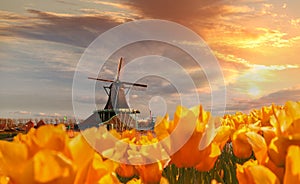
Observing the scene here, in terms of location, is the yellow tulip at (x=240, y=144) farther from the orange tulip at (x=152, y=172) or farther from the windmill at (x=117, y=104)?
the windmill at (x=117, y=104)

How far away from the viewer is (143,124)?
3909 cm

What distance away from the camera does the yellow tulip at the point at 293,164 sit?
884 millimetres

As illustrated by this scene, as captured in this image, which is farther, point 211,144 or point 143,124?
point 143,124

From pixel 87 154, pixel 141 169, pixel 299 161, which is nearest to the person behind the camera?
pixel 299 161

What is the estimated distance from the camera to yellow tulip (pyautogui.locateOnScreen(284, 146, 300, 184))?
884 mm

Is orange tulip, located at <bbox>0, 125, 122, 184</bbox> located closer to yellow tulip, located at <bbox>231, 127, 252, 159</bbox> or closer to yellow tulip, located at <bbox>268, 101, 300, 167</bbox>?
yellow tulip, located at <bbox>268, 101, 300, 167</bbox>

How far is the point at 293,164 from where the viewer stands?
0.90 metres

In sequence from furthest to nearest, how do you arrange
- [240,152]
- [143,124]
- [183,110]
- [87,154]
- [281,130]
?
[143,124]
[240,152]
[183,110]
[281,130]
[87,154]

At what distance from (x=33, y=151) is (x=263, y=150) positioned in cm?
72

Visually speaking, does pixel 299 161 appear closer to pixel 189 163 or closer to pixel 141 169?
pixel 189 163

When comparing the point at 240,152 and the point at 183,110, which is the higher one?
the point at 183,110

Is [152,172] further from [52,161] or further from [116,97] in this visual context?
[116,97]

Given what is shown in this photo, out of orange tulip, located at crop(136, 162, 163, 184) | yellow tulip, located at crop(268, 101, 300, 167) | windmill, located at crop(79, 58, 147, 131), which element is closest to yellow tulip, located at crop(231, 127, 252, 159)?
orange tulip, located at crop(136, 162, 163, 184)

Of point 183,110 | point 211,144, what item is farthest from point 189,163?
point 183,110
